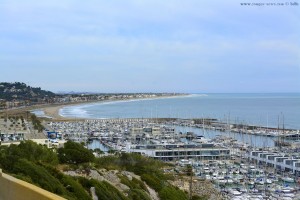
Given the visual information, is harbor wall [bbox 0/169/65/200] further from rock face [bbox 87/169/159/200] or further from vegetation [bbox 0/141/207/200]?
rock face [bbox 87/169/159/200]

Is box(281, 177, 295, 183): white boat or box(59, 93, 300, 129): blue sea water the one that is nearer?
box(281, 177, 295, 183): white boat

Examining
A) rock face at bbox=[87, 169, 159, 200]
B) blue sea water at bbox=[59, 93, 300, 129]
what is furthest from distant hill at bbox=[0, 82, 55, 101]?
rock face at bbox=[87, 169, 159, 200]

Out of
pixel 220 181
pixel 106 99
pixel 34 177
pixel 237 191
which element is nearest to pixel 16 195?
pixel 34 177

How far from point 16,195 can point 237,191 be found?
21.8 m

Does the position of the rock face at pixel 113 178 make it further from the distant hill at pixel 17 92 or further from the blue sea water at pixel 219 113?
the distant hill at pixel 17 92

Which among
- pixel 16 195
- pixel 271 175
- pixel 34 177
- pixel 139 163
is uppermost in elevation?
pixel 16 195

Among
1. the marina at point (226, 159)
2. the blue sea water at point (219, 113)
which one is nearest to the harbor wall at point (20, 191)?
the marina at point (226, 159)

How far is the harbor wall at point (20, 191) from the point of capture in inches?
91.3

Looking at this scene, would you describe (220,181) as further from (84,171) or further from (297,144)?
(297,144)

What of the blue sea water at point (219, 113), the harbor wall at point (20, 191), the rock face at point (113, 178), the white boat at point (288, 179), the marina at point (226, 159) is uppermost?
the harbor wall at point (20, 191)

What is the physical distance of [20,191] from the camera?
8.86 ft

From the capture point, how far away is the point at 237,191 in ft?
76.8

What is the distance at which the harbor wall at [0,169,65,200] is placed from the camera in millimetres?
2320

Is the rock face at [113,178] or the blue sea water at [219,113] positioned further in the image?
Result: the blue sea water at [219,113]
